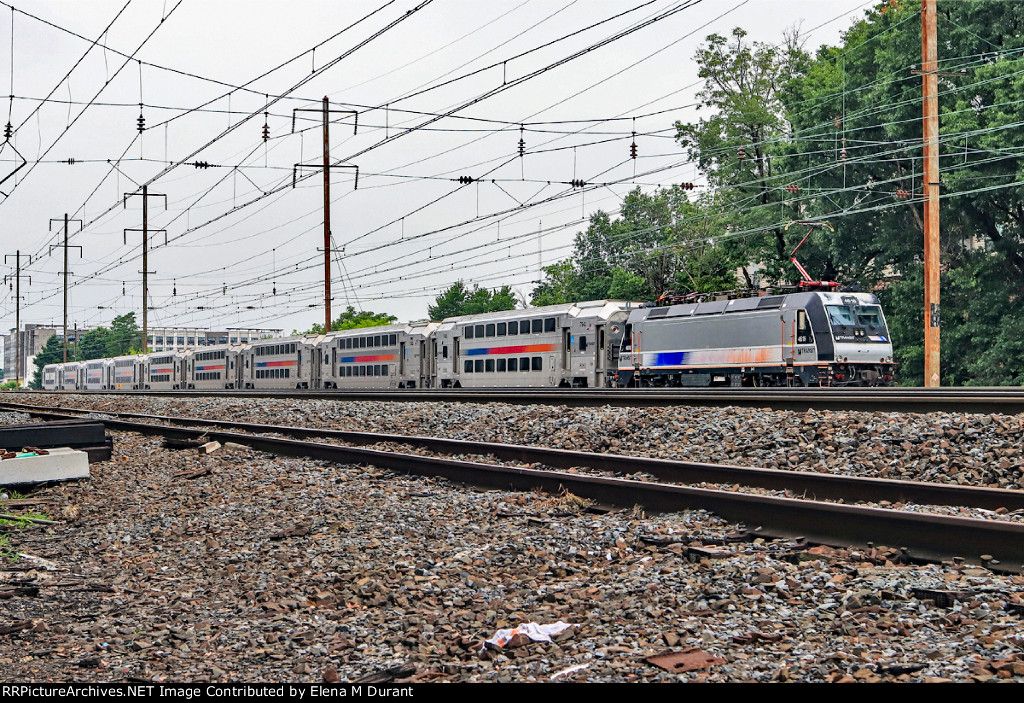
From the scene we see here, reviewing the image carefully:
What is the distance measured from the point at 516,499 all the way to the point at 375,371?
1450 inches

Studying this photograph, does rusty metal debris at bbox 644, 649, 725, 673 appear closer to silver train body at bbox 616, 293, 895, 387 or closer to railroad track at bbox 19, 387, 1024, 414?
railroad track at bbox 19, 387, 1024, 414

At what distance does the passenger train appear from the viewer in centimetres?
2592

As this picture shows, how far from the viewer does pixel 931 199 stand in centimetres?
2495

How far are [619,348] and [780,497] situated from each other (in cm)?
2432

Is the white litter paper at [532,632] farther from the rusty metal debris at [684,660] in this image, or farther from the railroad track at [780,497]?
the railroad track at [780,497]

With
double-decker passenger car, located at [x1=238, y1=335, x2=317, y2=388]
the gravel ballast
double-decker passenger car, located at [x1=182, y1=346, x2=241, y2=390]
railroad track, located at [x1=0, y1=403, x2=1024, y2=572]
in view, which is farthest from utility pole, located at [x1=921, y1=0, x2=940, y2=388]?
double-decker passenger car, located at [x1=182, y1=346, x2=241, y2=390]

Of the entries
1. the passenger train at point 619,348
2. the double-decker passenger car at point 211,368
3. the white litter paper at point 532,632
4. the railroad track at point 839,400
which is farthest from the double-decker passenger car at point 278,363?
the white litter paper at point 532,632

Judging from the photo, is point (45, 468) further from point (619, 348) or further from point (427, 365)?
point (427, 365)

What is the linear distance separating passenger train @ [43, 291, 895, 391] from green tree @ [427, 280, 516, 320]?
7107 centimetres

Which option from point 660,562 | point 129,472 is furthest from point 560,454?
point 129,472

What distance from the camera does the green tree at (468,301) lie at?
415 ft

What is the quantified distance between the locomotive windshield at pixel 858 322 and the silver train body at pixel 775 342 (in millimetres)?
28
